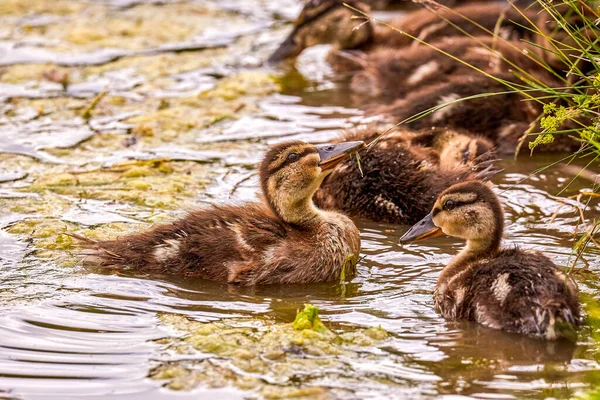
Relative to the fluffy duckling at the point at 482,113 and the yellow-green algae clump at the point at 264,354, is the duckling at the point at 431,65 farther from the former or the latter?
the yellow-green algae clump at the point at 264,354

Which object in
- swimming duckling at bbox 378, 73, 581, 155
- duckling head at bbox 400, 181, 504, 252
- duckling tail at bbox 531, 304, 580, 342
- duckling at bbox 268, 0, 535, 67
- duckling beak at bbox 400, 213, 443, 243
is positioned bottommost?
duckling tail at bbox 531, 304, 580, 342

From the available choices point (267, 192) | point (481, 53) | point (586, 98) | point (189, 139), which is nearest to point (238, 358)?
point (267, 192)

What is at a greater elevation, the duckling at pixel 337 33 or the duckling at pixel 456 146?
the duckling at pixel 337 33

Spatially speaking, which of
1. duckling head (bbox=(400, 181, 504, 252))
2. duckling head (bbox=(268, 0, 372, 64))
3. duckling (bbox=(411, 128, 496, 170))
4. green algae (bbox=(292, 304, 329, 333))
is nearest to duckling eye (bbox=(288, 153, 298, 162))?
duckling head (bbox=(400, 181, 504, 252))

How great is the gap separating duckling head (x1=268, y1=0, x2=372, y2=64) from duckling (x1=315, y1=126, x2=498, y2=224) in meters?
3.60

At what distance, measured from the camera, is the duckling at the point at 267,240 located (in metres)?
4.92

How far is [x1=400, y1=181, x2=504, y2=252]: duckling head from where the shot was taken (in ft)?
15.0

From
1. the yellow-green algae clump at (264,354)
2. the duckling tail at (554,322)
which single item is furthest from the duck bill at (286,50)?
the duckling tail at (554,322)

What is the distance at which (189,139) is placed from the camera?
7.26 metres

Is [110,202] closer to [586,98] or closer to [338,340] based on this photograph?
[338,340]

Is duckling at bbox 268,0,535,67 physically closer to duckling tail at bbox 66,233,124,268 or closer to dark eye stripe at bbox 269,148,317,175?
dark eye stripe at bbox 269,148,317,175

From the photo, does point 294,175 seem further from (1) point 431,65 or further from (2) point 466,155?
(1) point 431,65

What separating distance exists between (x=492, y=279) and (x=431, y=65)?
3782 millimetres

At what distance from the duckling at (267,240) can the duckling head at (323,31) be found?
4.38 metres
